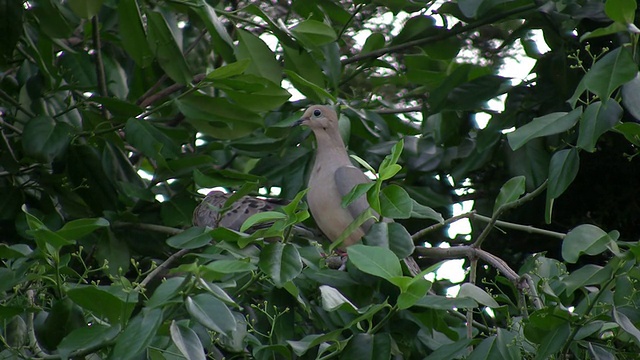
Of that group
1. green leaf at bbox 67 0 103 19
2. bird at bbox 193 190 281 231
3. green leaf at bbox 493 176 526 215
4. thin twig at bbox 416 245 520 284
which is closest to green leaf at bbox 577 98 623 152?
green leaf at bbox 493 176 526 215

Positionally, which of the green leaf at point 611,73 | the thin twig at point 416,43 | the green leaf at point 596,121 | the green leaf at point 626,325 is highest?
the green leaf at point 611,73

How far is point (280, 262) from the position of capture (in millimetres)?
2236

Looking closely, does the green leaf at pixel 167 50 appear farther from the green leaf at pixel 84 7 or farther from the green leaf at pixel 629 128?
the green leaf at pixel 629 128

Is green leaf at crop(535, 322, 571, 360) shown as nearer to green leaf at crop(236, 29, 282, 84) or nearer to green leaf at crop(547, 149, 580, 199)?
green leaf at crop(547, 149, 580, 199)

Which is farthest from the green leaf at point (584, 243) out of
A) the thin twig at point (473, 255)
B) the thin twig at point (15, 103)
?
the thin twig at point (15, 103)

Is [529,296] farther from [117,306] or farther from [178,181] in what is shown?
[178,181]

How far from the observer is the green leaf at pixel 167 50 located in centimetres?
Answer: 345

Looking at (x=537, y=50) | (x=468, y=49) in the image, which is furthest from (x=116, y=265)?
(x=468, y=49)

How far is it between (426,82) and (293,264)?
81.8 inches

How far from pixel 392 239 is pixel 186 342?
627 mm

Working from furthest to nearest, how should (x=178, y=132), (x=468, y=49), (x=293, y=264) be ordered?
(x=468, y=49)
(x=178, y=132)
(x=293, y=264)

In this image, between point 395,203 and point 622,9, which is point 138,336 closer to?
point 395,203

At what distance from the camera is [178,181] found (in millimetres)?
3959

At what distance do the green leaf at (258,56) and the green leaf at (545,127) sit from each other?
1.22m
